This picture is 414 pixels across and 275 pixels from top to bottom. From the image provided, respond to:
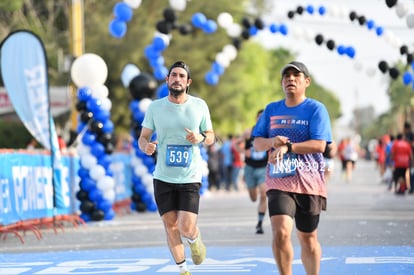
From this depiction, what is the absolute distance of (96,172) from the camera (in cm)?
1902

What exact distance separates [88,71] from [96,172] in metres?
1.85

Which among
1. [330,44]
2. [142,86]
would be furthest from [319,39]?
[142,86]

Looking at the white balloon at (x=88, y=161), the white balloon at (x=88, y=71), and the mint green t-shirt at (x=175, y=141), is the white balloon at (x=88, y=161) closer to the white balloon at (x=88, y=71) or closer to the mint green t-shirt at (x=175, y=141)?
the white balloon at (x=88, y=71)

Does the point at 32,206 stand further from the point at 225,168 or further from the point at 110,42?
the point at 110,42

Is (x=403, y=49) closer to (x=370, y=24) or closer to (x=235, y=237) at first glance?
(x=370, y=24)

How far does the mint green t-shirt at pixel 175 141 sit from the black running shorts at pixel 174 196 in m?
0.05

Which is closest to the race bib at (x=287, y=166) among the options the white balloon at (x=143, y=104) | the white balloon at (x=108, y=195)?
the white balloon at (x=108, y=195)

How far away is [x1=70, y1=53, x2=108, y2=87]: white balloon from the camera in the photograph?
19.0 meters

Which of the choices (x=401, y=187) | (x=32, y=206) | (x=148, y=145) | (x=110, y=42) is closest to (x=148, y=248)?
(x=32, y=206)

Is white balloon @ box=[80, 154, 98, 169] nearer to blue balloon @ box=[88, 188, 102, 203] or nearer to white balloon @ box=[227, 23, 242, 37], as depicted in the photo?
blue balloon @ box=[88, 188, 102, 203]

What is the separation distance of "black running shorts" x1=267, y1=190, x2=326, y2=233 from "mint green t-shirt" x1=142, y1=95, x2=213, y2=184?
4.28 ft

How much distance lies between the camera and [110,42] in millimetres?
44406

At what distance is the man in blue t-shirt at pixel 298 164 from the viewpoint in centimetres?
799

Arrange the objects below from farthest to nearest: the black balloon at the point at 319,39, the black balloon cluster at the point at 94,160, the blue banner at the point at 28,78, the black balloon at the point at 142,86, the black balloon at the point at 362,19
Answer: the black balloon at the point at 319,39 < the black balloon at the point at 362,19 < the black balloon at the point at 142,86 < the black balloon cluster at the point at 94,160 < the blue banner at the point at 28,78
